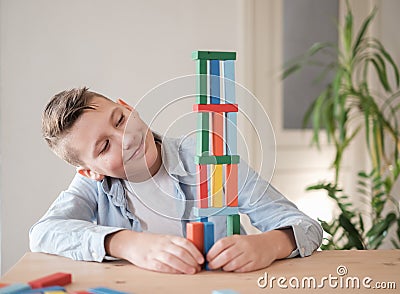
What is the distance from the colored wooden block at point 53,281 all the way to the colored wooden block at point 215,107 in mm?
364

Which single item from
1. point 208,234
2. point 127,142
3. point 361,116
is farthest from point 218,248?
point 361,116

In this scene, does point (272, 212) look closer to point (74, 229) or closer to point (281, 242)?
point (281, 242)

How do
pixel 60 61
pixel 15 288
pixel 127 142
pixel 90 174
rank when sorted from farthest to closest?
pixel 60 61, pixel 90 174, pixel 127 142, pixel 15 288

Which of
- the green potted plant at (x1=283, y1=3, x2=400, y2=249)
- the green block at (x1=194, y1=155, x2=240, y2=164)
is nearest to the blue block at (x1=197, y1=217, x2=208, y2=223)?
the green block at (x1=194, y1=155, x2=240, y2=164)

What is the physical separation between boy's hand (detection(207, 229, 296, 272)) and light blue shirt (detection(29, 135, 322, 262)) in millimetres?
77

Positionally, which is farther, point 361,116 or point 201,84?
point 361,116

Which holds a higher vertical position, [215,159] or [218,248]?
[215,159]

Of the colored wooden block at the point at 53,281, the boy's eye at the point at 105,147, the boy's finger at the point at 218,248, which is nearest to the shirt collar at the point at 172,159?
the boy's eye at the point at 105,147

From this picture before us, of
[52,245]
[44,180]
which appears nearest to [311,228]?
[52,245]

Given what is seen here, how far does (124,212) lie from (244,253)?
17.1 inches

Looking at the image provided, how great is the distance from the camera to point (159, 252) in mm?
1203

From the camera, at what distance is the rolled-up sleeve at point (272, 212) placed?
131 centimetres

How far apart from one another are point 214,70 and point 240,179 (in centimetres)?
21

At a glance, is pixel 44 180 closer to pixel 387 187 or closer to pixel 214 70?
pixel 387 187
